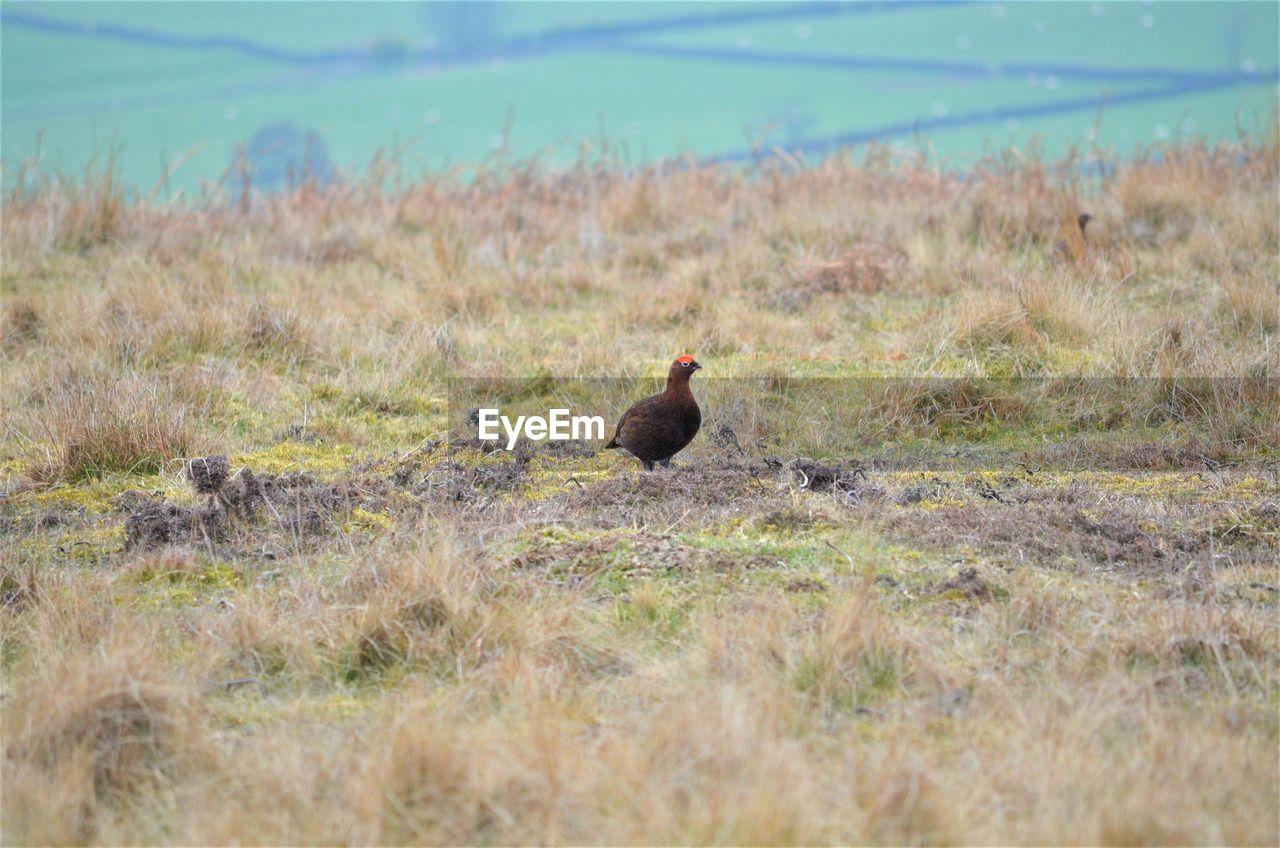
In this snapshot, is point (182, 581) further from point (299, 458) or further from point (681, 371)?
point (681, 371)

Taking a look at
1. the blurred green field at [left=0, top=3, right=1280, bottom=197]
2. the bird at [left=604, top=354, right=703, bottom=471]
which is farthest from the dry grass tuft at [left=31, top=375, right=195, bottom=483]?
the blurred green field at [left=0, top=3, right=1280, bottom=197]

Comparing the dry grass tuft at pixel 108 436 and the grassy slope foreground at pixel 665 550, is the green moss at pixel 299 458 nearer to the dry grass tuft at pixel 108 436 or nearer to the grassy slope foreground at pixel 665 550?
the grassy slope foreground at pixel 665 550

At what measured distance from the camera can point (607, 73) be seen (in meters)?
50.9

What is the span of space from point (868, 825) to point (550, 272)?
26.4 ft

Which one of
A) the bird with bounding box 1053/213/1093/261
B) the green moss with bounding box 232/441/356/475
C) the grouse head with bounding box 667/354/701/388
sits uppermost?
the bird with bounding box 1053/213/1093/261

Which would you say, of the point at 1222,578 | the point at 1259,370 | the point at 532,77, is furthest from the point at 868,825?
the point at 532,77

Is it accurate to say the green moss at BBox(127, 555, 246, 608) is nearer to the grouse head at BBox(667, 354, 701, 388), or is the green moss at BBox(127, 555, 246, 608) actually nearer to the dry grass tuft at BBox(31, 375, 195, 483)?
the dry grass tuft at BBox(31, 375, 195, 483)

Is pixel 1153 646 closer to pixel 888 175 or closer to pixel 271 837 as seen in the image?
pixel 271 837

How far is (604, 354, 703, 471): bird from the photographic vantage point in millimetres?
A: 6613

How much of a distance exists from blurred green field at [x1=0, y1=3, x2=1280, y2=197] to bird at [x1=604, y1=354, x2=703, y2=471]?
23860 mm

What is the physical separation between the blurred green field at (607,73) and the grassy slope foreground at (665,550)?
2101 cm

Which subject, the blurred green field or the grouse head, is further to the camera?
the blurred green field

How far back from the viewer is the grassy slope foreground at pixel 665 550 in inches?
137

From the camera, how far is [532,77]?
5200cm
